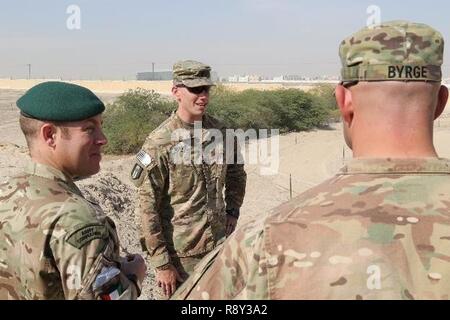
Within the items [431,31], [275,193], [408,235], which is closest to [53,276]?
[408,235]

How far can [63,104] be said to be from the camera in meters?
1.92

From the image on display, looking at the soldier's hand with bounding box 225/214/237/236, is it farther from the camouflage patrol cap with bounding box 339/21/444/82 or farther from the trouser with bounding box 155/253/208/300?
the camouflage patrol cap with bounding box 339/21/444/82

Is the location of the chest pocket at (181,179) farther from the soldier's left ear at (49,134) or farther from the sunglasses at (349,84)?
the sunglasses at (349,84)

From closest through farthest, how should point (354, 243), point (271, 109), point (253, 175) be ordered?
point (354, 243) < point (253, 175) < point (271, 109)

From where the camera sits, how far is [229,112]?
24141 mm

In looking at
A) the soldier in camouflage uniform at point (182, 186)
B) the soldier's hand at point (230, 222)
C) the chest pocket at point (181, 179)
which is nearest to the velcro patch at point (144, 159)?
the soldier in camouflage uniform at point (182, 186)

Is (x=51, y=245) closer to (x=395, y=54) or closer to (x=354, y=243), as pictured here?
(x=354, y=243)

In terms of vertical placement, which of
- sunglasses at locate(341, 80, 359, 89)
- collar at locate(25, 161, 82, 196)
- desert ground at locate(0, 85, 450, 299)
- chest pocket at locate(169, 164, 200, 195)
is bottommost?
desert ground at locate(0, 85, 450, 299)

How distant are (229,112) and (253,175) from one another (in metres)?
10.2

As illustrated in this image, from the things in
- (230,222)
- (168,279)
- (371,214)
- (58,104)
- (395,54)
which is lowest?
(168,279)

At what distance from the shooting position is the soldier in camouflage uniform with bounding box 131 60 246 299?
3430 mm

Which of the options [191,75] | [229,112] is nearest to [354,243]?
[191,75]

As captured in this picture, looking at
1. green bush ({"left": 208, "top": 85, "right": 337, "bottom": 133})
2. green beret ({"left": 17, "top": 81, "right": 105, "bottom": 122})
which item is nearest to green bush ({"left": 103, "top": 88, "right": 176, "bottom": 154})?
green bush ({"left": 208, "top": 85, "right": 337, "bottom": 133})

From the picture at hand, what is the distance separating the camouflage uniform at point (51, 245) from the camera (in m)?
1.68
